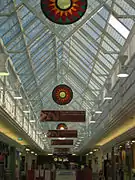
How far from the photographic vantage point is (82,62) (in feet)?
107

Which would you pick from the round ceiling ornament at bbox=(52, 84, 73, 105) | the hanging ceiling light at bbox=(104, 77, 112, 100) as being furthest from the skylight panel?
the round ceiling ornament at bbox=(52, 84, 73, 105)

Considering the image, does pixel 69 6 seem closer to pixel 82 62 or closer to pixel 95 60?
pixel 95 60

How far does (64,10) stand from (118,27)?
1185cm

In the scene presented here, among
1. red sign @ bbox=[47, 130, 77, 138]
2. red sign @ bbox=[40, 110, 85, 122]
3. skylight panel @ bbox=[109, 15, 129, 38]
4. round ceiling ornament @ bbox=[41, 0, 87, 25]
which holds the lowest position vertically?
red sign @ bbox=[47, 130, 77, 138]

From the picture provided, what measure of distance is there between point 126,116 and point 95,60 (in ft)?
27.0

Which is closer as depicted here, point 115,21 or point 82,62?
point 115,21

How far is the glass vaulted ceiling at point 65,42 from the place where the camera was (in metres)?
21.1

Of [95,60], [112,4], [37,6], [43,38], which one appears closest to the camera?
[112,4]

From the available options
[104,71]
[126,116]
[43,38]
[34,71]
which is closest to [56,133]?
[34,71]

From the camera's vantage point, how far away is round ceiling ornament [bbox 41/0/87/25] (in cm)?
1022

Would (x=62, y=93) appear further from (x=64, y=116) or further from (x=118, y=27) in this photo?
(x=118, y=27)

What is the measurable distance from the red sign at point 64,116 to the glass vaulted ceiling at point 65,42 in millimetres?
3167

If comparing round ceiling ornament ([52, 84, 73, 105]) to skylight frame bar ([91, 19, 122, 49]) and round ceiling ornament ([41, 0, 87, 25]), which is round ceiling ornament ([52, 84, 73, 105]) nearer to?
skylight frame bar ([91, 19, 122, 49])

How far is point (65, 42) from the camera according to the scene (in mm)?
30703
